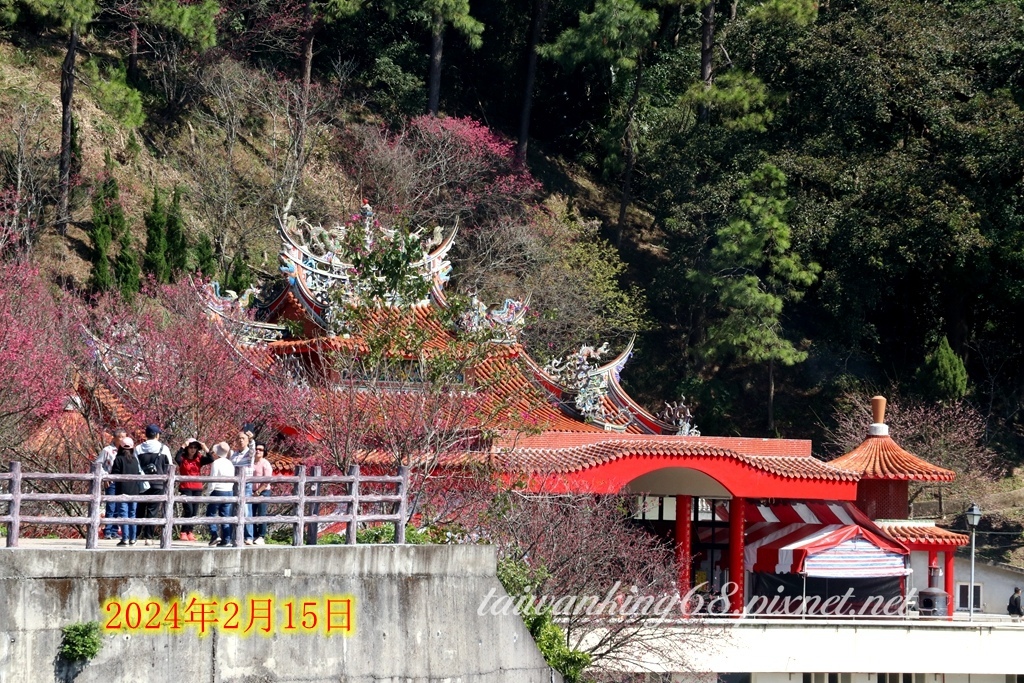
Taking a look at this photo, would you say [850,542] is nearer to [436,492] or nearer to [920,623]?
[920,623]

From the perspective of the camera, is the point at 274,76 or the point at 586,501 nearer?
the point at 586,501

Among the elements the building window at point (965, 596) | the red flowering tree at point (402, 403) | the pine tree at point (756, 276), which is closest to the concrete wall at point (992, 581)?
the building window at point (965, 596)

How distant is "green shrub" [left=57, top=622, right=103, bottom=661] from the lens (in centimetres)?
1655

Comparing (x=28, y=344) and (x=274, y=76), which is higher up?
(x=274, y=76)

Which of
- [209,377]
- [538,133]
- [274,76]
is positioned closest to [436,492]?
[209,377]

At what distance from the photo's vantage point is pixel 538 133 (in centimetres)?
6391

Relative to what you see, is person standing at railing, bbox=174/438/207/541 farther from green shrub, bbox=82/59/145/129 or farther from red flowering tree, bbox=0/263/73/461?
green shrub, bbox=82/59/145/129

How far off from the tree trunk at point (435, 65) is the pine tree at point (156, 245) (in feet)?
42.2

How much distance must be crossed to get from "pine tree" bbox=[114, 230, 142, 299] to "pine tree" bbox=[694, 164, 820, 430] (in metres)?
17.6

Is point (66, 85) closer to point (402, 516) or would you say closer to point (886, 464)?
point (886, 464)

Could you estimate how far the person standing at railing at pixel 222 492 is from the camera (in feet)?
60.7

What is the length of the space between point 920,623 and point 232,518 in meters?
16.9

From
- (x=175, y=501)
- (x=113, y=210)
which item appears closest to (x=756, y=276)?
(x=113, y=210)

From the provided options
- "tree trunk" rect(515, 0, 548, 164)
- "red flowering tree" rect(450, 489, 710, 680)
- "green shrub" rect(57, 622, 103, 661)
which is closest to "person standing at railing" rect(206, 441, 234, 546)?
"green shrub" rect(57, 622, 103, 661)
